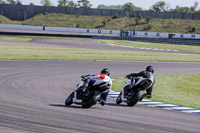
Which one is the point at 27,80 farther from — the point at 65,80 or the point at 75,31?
the point at 75,31

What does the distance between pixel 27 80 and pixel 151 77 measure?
8226 millimetres

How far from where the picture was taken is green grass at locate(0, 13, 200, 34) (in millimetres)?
93750

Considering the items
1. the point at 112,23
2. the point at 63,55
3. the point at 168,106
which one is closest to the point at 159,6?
the point at 112,23

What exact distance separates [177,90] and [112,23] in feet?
268

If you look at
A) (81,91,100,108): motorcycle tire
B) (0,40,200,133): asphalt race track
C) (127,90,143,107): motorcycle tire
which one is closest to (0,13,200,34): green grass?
(0,40,200,133): asphalt race track

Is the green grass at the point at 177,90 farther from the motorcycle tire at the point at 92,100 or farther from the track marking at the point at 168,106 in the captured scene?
the motorcycle tire at the point at 92,100

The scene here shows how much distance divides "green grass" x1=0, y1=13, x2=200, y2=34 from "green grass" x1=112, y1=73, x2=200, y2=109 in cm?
7067

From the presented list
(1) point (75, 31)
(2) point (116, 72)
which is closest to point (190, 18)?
(1) point (75, 31)

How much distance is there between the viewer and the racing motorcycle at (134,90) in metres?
12.6

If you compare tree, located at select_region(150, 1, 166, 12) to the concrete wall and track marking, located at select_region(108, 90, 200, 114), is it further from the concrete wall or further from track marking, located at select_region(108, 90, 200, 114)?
track marking, located at select_region(108, 90, 200, 114)

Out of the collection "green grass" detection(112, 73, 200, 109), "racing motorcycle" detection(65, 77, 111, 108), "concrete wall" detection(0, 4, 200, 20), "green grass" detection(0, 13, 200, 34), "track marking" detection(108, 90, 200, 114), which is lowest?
"green grass" detection(112, 73, 200, 109)

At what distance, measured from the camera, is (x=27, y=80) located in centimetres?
1891

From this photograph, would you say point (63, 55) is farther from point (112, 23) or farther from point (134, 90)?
point (112, 23)

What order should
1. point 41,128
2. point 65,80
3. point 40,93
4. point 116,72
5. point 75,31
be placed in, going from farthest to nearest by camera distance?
1. point 75,31
2. point 116,72
3. point 65,80
4. point 40,93
5. point 41,128
